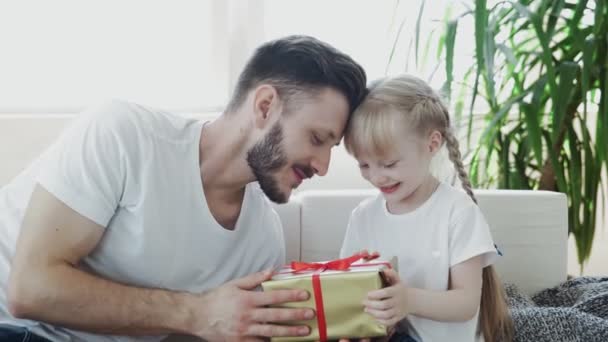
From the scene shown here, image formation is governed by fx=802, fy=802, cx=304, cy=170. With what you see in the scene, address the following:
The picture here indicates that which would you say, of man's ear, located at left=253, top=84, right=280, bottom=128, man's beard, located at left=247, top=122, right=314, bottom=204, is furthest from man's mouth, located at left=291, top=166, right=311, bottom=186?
man's ear, located at left=253, top=84, right=280, bottom=128

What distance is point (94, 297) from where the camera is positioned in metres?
1.38

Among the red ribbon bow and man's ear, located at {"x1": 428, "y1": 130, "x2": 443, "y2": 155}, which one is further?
man's ear, located at {"x1": 428, "y1": 130, "x2": 443, "y2": 155}

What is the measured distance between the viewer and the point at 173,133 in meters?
1.55

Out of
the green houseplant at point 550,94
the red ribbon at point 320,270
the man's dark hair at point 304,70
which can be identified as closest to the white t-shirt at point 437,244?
the red ribbon at point 320,270

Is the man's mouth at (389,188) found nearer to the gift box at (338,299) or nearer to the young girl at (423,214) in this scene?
the young girl at (423,214)

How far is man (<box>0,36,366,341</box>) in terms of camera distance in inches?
54.1

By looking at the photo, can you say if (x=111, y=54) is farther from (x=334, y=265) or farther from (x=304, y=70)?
(x=334, y=265)

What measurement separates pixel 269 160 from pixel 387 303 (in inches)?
14.9

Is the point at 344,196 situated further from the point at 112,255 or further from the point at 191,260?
the point at 112,255

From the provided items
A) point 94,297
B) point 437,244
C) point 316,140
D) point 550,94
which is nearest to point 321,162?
point 316,140

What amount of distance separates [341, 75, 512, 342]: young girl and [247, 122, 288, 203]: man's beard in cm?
14

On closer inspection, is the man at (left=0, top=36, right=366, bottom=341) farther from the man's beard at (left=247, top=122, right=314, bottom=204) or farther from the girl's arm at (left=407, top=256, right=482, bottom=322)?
the girl's arm at (left=407, top=256, right=482, bottom=322)

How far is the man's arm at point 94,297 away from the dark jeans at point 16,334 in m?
0.03

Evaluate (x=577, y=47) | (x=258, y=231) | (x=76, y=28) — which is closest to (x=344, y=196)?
(x=258, y=231)
